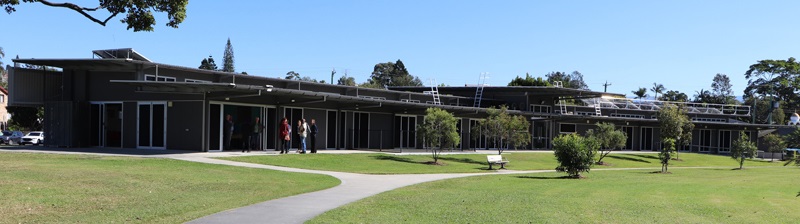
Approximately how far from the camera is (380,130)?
3975 cm

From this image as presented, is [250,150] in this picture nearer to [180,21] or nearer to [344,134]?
[344,134]

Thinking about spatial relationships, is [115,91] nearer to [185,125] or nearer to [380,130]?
[185,125]

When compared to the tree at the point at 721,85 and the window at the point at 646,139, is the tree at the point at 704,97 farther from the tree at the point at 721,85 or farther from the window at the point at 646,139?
the window at the point at 646,139

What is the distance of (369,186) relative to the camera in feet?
60.5

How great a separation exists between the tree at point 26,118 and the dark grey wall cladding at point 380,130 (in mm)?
45282

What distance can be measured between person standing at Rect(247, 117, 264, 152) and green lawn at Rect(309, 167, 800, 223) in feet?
38.9

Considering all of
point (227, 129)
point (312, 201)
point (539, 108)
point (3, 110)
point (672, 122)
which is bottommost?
point (312, 201)

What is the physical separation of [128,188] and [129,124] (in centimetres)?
1694

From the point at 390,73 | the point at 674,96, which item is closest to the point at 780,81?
the point at 674,96

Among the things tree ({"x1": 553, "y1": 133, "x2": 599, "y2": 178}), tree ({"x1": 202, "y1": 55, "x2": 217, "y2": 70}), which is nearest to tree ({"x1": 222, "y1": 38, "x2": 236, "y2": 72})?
tree ({"x1": 202, "y1": 55, "x2": 217, "y2": 70})

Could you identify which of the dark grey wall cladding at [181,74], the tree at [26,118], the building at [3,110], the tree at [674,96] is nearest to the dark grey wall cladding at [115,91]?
the dark grey wall cladding at [181,74]

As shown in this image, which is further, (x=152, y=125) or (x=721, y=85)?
(x=721, y=85)

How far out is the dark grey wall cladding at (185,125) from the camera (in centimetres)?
2889

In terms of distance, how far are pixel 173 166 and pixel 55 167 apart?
3.38 meters
